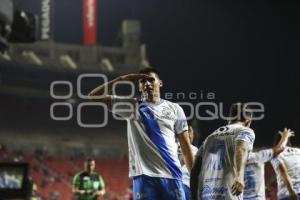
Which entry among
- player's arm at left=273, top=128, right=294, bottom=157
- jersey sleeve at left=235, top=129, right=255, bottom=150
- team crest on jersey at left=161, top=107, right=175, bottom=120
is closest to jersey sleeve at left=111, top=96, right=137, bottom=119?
team crest on jersey at left=161, top=107, right=175, bottom=120

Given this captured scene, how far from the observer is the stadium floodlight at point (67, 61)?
2065 centimetres

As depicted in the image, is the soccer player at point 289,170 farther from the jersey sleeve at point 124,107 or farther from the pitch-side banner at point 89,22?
the pitch-side banner at point 89,22

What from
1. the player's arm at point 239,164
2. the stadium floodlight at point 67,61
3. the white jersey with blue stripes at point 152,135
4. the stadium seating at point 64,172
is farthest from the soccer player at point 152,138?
the stadium floodlight at point 67,61

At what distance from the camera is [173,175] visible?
11.2 ft

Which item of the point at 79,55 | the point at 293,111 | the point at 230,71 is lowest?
the point at 293,111

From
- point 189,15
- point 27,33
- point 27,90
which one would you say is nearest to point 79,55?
point 27,90

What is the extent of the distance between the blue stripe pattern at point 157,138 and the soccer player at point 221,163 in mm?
186

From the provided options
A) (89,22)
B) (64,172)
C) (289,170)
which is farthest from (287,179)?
(64,172)

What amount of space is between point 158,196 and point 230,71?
13579 millimetres

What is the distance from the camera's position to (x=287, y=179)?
5.76 metres

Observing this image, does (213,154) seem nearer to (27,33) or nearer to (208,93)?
(27,33)

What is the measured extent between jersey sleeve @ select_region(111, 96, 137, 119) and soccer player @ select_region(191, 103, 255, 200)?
1.75ft

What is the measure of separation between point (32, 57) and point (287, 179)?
16350mm

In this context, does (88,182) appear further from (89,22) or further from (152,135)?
(89,22)
